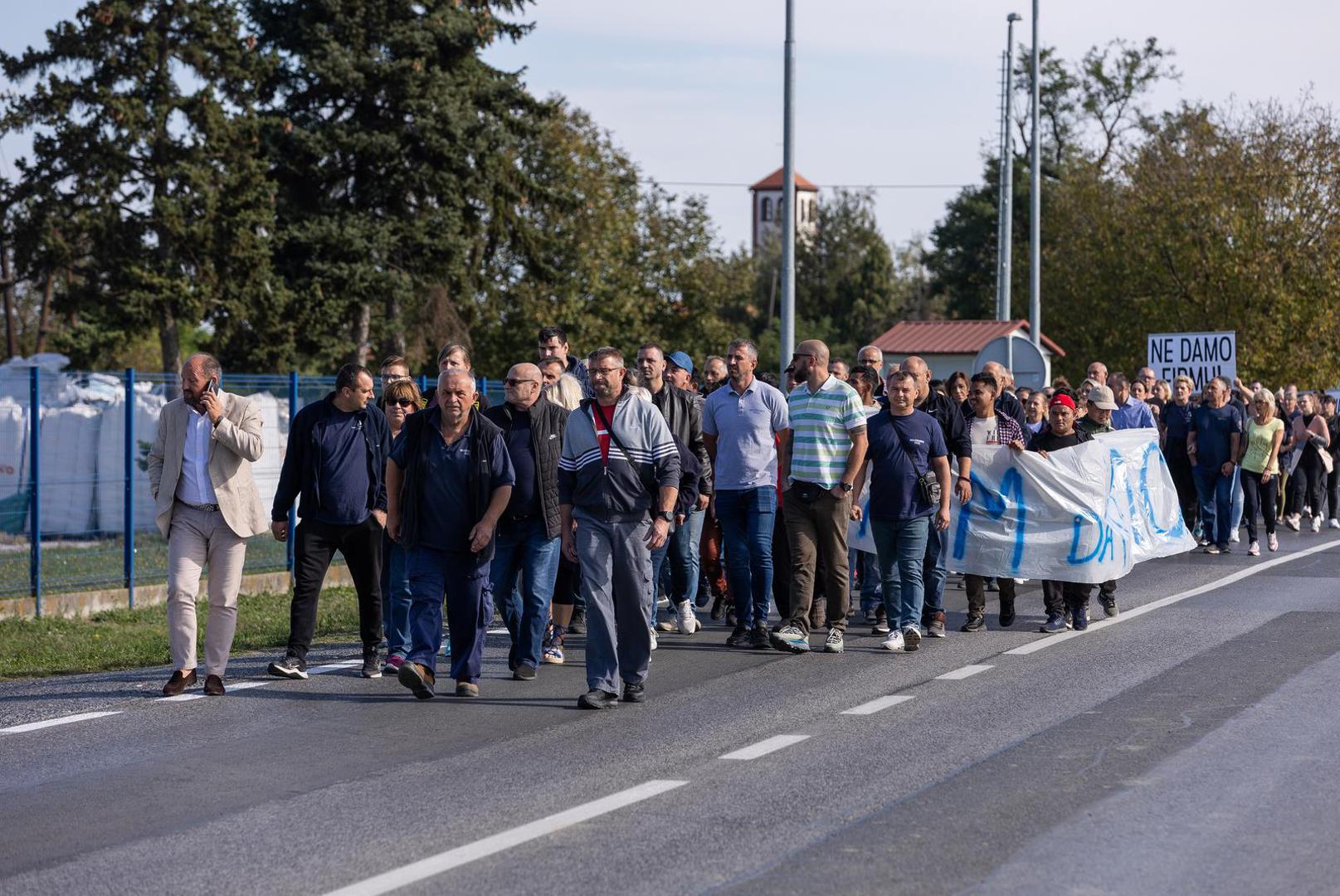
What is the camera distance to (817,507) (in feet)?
37.0

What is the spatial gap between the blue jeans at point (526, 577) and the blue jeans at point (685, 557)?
219 centimetres

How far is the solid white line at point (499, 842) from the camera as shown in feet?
18.7

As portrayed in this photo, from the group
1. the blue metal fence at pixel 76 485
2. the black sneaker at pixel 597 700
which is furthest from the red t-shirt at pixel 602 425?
the blue metal fence at pixel 76 485

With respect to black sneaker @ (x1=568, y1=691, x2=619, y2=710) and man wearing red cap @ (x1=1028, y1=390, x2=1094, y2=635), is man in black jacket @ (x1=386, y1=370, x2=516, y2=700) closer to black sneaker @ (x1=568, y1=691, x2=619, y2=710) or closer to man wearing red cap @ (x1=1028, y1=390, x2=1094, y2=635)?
black sneaker @ (x1=568, y1=691, x2=619, y2=710)

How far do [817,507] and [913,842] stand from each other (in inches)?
202

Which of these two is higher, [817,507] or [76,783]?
[817,507]

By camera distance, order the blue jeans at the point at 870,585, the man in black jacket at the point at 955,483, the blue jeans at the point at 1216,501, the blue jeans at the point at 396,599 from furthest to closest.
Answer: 1. the blue jeans at the point at 1216,501
2. the blue jeans at the point at 870,585
3. the man in black jacket at the point at 955,483
4. the blue jeans at the point at 396,599

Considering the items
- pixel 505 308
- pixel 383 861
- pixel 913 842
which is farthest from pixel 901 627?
pixel 505 308

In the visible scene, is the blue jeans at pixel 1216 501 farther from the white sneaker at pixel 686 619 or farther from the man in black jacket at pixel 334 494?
the man in black jacket at pixel 334 494

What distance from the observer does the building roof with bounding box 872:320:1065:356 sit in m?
32.3

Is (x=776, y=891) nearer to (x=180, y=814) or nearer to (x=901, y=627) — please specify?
(x=180, y=814)

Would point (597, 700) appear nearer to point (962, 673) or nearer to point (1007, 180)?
point (962, 673)

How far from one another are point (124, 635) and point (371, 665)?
394 centimetres

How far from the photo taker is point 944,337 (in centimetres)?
3338
